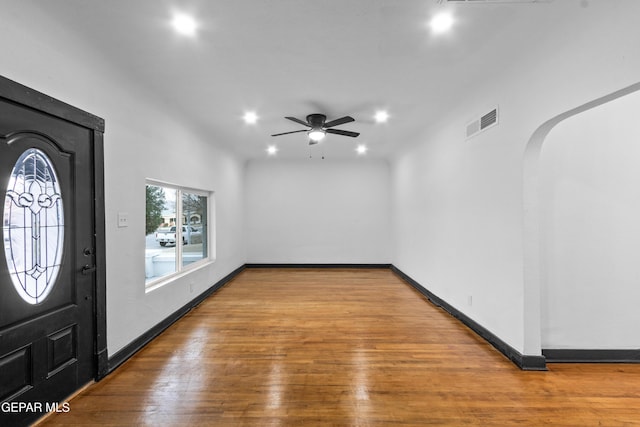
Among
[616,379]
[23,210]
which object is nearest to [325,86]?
[23,210]

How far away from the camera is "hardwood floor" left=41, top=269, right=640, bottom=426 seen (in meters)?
1.97

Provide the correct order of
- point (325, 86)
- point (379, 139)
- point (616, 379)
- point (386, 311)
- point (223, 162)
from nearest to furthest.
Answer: point (616, 379) < point (325, 86) < point (386, 311) < point (379, 139) < point (223, 162)

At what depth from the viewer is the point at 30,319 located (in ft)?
6.15

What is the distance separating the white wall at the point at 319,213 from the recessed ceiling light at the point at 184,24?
5268mm

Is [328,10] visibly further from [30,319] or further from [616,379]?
[616,379]

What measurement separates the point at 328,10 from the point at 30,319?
9.77 feet

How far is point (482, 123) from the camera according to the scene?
3.15m

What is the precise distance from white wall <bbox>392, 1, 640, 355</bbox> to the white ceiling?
0.17 meters

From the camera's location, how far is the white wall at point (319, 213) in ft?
24.3

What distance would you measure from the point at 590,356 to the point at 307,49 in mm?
3863

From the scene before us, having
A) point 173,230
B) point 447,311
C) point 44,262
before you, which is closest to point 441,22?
point 44,262

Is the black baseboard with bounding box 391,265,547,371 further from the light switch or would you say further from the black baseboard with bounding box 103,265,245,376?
the light switch

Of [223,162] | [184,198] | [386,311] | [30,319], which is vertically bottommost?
[386,311]

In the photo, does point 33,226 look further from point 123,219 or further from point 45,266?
point 123,219
